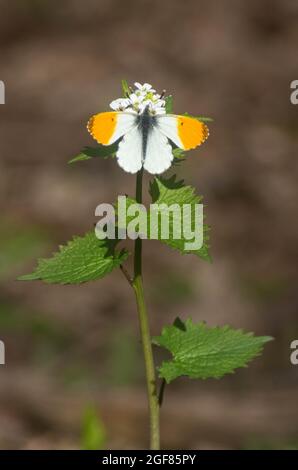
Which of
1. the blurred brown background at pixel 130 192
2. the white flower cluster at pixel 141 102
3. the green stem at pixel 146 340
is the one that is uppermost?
the blurred brown background at pixel 130 192

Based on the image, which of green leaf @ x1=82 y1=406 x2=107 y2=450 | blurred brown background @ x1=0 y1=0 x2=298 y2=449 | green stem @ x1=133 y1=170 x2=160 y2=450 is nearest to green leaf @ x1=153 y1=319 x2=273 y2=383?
green stem @ x1=133 y1=170 x2=160 y2=450

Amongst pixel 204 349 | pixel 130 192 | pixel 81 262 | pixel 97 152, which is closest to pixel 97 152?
pixel 97 152

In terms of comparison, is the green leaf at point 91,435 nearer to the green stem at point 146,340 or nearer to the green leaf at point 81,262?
the green stem at point 146,340

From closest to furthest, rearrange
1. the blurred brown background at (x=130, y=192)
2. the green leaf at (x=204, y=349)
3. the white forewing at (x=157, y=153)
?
the white forewing at (x=157, y=153)
the green leaf at (x=204, y=349)
the blurred brown background at (x=130, y=192)

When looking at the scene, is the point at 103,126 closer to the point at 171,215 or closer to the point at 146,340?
the point at 171,215

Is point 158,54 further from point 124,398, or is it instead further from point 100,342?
point 124,398

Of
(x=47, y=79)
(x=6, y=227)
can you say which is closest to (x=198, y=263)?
(x=6, y=227)

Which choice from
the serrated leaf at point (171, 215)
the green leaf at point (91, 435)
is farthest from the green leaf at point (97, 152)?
the green leaf at point (91, 435)
